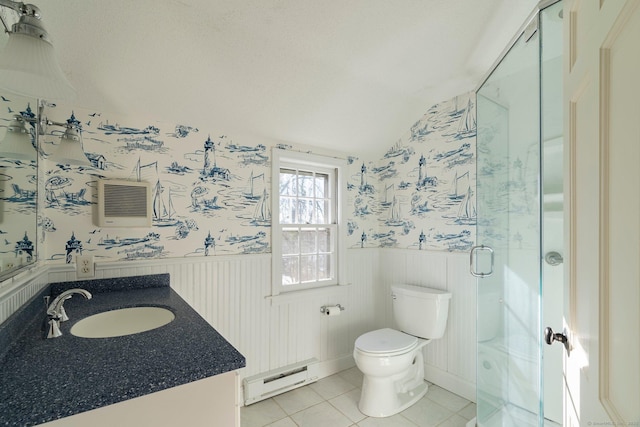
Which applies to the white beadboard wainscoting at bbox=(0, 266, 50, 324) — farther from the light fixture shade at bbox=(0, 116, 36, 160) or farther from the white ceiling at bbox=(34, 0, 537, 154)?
the white ceiling at bbox=(34, 0, 537, 154)

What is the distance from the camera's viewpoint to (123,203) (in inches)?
70.0

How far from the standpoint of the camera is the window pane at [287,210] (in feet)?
8.29

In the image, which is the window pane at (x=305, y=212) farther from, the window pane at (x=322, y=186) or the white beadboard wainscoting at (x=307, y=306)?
the white beadboard wainscoting at (x=307, y=306)

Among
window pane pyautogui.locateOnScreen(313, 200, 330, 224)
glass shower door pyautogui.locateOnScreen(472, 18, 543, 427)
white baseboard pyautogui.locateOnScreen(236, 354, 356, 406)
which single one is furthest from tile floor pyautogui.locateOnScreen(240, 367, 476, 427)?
window pane pyautogui.locateOnScreen(313, 200, 330, 224)

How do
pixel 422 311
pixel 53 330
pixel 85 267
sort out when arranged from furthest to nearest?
pixel 422 311
pixel 85 267
pixel 53 330

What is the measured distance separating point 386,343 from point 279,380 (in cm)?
87

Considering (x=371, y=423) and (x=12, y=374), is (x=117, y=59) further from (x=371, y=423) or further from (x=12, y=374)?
(x=371, y=423)

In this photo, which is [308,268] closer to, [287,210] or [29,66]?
[287,210]

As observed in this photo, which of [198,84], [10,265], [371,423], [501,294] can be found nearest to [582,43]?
[501,294]

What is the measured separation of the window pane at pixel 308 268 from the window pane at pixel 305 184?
0.57 metres

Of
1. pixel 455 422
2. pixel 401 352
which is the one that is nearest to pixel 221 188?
pixel 401 352

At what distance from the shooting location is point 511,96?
1.54m

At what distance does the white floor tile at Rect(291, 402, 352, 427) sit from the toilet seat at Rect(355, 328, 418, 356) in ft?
1.55

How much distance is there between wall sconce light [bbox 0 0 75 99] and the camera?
676 millimetres
